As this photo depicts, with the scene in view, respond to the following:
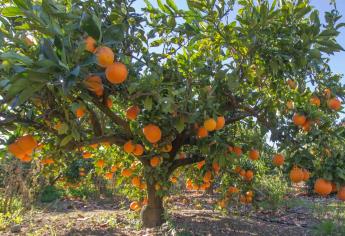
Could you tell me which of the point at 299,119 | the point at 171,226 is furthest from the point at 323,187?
the point at 171,226

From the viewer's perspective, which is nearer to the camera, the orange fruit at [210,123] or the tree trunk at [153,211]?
the orange fruit at [210,123]

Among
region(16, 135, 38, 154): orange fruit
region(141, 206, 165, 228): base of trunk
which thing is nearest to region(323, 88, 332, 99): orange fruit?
region(141, 206, 165, 228): base of trunk

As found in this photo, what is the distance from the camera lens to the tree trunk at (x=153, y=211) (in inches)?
178

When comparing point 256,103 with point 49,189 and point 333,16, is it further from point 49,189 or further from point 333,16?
point 49,189

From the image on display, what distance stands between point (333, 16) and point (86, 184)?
9.88m

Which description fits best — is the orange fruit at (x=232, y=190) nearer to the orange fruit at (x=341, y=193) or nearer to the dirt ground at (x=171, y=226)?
the dirt ground at (x=171, y=226)

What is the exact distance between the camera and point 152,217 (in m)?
4.54

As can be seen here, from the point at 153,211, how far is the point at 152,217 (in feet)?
0.24

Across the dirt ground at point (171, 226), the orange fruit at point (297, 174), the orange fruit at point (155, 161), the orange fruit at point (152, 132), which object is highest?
the orange fruit at point (152, 132)

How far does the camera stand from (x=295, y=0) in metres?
2.85

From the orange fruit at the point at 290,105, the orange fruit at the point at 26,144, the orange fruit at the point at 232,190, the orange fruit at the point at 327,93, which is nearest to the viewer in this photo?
the orange fruit at the point at 26,144

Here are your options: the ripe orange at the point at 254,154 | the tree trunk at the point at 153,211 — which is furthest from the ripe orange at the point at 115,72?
the tree trunk at the point at 153,211

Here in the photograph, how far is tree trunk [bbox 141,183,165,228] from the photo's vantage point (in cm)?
453

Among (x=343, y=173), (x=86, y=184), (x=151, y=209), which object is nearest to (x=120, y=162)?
(x=151, y=209)
